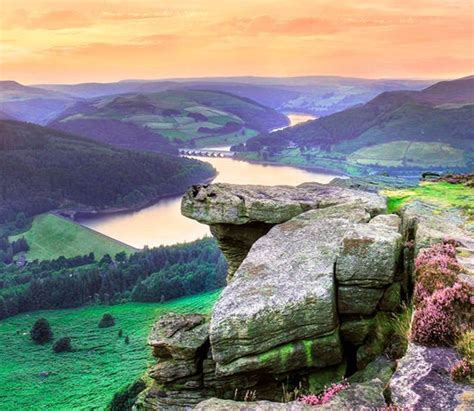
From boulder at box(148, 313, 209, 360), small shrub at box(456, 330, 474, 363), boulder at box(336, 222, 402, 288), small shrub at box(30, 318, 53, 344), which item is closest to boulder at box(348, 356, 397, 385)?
small shrub at box(456, 330, 474, 363)

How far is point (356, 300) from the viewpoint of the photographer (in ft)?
41.8

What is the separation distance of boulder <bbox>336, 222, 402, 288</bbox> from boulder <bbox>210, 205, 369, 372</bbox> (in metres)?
0.42

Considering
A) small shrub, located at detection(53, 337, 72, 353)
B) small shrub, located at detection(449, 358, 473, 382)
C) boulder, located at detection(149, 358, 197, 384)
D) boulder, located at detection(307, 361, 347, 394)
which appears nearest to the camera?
small shrub, located at detection(449, 358, 473, 382)

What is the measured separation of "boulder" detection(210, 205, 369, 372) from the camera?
1159 cm

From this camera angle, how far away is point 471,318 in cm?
958

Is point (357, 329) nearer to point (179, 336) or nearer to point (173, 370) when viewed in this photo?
point (179, 336)

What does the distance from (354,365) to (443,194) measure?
10678 millimetres

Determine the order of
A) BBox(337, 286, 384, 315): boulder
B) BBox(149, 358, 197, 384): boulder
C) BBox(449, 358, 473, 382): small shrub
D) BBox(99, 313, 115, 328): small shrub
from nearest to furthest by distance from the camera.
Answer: BBox(449, 358, 473, 382): small shrub < BBox(337, 286, 384, 315): boulder < BBox(149, 358, 197, 384): boulder < BBox(99, 313, 115, 328): small shrub

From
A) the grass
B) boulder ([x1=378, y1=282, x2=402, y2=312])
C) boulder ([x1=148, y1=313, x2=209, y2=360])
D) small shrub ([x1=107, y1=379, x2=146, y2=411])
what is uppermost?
the grass

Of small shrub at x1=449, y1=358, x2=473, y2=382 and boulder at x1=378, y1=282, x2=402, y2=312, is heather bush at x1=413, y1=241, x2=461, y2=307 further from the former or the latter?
small shrub at x1=449, y1=358, x2=473, y2=382

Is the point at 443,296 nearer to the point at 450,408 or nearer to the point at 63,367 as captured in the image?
the point at 450,408

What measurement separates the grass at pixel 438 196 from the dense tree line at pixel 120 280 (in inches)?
6013

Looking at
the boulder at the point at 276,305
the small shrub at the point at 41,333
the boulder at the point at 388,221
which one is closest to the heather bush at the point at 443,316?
the boulder at the point at 276,305

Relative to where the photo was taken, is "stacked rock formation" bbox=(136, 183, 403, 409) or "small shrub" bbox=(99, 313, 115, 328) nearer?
"stacked rock formation" bbox=(136, 183, 403, 409)
